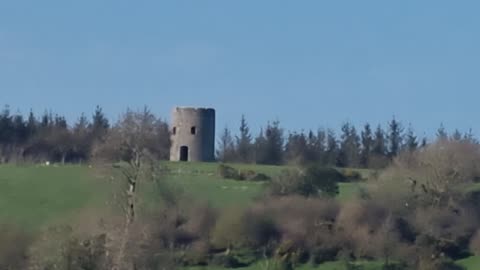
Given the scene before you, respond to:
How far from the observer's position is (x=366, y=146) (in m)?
100

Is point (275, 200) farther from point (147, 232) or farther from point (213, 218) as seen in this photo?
point (147, 232)

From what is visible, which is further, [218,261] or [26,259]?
[218,261]

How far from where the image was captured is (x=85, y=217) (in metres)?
56.9

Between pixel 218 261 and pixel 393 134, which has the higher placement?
pixel 393 134

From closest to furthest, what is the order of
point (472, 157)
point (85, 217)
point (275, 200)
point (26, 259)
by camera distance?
point (26, 259) < point (85, 217) < point (275, 200) < point (472, 157)

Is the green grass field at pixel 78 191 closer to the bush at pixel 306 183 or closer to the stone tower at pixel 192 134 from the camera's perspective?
the bush at pixel 306 183

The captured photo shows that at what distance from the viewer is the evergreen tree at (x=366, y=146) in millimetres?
96000

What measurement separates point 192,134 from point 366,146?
15.4 meters

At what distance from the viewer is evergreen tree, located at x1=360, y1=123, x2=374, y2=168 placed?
315 feet

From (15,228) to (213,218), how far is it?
9.28 meters

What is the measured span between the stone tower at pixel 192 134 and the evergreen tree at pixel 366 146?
402 inches

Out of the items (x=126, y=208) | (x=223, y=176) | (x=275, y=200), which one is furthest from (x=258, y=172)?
(x=126, y=208)

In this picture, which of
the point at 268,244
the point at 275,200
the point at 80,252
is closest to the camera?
the point at 80,252

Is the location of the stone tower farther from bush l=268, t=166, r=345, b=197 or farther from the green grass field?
bush l=268, t=166, r=345, b=197
